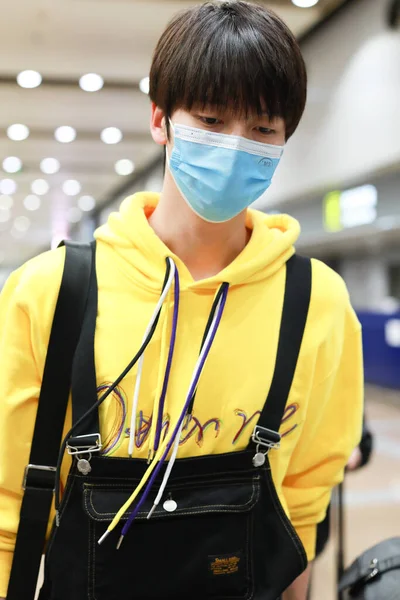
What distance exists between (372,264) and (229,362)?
35.9 ft

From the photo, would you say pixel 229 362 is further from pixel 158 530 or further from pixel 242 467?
pixel 158 530

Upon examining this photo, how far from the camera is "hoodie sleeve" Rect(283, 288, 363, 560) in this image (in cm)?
123

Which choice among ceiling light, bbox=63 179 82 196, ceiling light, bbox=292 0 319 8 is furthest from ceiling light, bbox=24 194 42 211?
ceiling light, bbox=292 0 319 8

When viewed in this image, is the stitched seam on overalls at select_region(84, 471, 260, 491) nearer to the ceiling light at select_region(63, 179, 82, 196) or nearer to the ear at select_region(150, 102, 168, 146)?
the ear at select_region(150, 102, 168, 146)

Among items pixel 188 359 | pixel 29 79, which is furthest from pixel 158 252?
pixel 29 79

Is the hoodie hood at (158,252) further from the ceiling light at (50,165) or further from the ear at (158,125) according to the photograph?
the ceiling light at (50,165)

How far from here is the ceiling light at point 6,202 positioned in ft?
46.1

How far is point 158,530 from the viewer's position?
1.00 metres

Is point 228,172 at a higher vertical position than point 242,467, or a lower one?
higher

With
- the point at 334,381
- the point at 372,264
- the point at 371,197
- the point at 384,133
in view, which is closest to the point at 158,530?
the point at 334,381

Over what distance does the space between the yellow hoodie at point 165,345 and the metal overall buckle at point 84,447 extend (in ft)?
0.13

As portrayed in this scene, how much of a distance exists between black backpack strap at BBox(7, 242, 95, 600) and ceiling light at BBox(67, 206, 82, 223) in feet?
48.9

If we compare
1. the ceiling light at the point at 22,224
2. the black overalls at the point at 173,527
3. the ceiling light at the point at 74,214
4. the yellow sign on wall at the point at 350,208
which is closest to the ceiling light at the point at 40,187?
the ceiling light at the point at 74,214

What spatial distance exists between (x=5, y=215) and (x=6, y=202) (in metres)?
1.81
